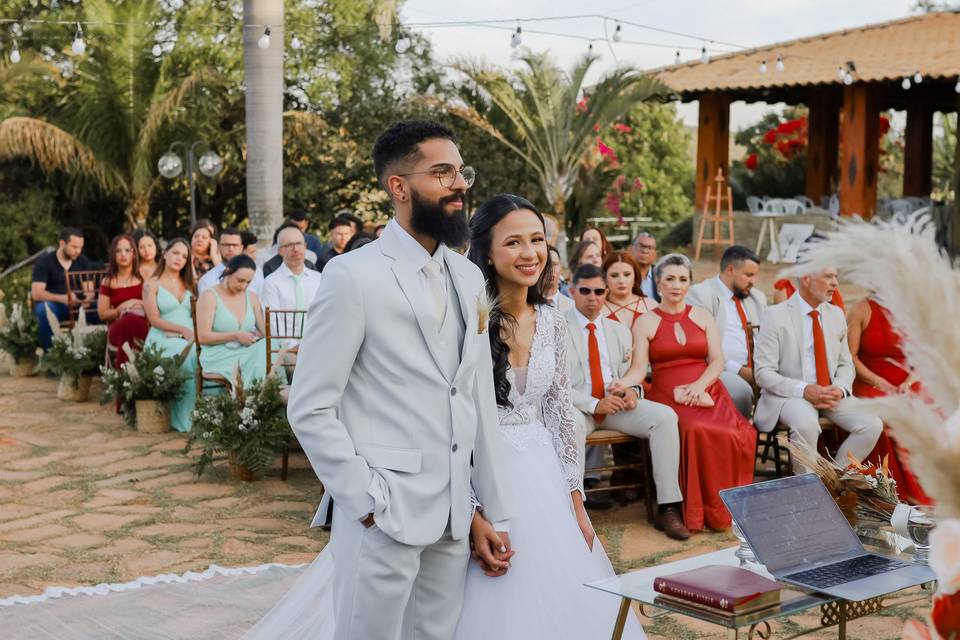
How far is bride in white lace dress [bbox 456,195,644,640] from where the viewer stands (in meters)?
3.39

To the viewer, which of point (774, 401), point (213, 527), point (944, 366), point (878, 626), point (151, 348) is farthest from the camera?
point (151, 348)

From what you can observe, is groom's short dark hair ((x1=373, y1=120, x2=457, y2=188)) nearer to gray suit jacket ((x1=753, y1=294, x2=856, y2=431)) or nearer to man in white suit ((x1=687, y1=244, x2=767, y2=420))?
gray suit jacket ((x1=753, y1=294, x2=856, y2=431))

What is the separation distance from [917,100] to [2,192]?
17368 mm

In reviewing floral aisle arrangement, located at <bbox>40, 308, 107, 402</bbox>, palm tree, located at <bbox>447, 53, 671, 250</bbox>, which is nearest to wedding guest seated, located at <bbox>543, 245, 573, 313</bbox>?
floral aisle arrangement, located at <bbox>40, 308, 107, 402</bbox>

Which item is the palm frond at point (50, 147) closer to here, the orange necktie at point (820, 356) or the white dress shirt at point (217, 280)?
the white dress shirt at point (217, 280)

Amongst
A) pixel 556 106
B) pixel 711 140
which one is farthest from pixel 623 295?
pixel 711 140

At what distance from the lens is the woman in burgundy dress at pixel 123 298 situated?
34.4 feet

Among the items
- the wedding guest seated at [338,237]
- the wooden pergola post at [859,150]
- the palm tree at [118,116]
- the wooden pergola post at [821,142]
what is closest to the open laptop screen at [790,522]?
the wedding guest seated at [338,237]

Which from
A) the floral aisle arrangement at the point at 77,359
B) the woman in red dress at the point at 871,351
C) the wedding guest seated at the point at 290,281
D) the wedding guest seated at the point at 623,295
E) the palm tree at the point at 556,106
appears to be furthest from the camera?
the palm tree at the point at 556,106

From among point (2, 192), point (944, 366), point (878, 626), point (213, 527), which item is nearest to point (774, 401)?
point (878, 626)

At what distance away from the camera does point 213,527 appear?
22.0 ft

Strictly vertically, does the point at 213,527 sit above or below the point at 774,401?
below

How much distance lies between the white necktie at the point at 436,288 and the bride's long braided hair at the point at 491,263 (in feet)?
2.06

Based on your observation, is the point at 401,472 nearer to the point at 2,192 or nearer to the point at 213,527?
the point at 213,527
